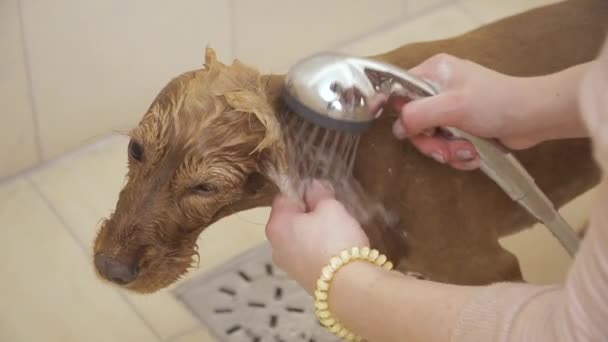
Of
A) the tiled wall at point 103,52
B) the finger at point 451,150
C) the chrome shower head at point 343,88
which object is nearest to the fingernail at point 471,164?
the finger at point 451,150

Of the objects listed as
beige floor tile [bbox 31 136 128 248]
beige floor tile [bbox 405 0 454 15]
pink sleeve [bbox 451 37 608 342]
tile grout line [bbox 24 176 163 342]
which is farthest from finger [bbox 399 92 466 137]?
beige floor tile [bbox 405 0 454 15]

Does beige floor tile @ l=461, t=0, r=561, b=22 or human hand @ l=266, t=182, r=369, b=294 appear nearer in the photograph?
human hand @ l=266, t=182, r=369, b=294

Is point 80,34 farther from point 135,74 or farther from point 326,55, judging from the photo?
point 326,55

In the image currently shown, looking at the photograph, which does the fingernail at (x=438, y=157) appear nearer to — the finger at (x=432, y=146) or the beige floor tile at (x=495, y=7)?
the finger at (x=432, y=146)

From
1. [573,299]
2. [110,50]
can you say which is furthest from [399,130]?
[110,50]

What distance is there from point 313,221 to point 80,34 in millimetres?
803

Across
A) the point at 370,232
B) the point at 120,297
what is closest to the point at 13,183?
the point at 120,297

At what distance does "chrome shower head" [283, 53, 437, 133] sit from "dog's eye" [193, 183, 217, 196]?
11 cm

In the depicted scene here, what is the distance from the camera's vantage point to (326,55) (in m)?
0.95

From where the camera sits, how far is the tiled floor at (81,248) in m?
1.49

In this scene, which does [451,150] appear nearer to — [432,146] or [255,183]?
[432,146]

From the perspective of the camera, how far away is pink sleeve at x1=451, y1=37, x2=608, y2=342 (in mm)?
567

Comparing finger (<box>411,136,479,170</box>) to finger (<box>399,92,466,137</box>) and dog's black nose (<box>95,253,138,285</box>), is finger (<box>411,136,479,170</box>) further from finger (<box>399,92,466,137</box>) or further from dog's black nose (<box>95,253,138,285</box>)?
dog's black nose (<box>95,253,138,285</box>)

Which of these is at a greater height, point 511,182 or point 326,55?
point 326,55
